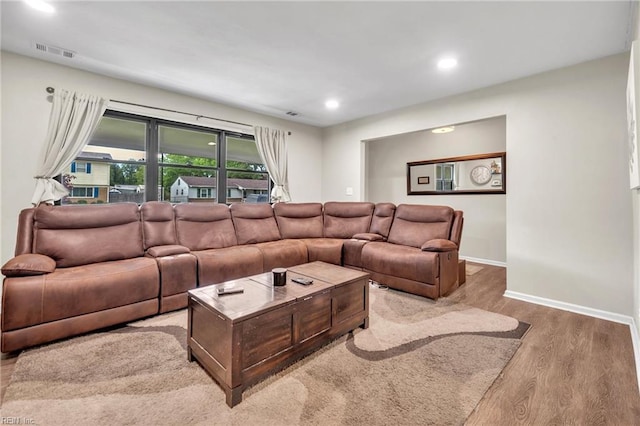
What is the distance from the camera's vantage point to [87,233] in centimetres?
267

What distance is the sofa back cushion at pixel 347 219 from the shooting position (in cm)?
430

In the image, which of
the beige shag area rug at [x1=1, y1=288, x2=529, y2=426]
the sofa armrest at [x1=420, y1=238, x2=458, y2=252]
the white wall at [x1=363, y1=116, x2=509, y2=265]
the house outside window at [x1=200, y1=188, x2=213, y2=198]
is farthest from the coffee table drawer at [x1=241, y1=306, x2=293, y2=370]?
the white wall at [x1=363, y1=116, x2=509, y2=265]

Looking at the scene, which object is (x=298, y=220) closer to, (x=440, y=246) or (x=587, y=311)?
(x=440, y=246)

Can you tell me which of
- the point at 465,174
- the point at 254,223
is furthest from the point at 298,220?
the point at 465,174

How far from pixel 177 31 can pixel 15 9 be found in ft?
A: 3.69

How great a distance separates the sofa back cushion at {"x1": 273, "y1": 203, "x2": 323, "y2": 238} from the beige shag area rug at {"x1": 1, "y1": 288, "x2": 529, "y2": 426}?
7.17ft

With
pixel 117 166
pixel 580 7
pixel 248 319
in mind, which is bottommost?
pixel 248 319

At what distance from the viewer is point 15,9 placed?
2.10 m

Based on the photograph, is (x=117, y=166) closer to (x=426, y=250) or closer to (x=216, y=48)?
(x=216, y=48)

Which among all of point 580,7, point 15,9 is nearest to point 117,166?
point 15,9

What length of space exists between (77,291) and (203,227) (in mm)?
1477

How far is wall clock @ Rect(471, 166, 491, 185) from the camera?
468 centimetres

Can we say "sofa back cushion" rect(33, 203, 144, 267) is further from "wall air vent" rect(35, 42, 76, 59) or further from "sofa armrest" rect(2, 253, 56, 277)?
"wall air vent" rect(35, 42, 76, 59)

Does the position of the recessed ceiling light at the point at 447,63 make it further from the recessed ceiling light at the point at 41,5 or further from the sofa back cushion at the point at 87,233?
the sofa back cushion at the point at 87,233
